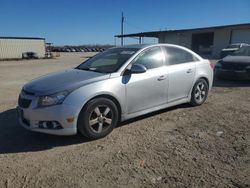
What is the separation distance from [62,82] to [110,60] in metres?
1.43

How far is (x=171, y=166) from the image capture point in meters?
3.47

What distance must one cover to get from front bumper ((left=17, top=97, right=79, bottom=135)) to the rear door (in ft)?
7.43

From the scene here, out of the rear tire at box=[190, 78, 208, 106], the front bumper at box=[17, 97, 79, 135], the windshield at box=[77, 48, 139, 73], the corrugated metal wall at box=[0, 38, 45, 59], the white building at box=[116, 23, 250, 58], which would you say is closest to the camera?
the front bumper at box=[17, 97, 79, 135]

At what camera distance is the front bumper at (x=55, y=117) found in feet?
13.0

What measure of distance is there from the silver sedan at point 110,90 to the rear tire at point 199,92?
3 cm

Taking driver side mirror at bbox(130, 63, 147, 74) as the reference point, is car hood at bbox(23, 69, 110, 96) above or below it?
below

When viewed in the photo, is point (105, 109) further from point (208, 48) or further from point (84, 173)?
point (208, 48)

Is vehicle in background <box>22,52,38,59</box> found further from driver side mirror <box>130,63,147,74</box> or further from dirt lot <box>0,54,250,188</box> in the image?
driver side mirror <box>130,63,147,74</box>

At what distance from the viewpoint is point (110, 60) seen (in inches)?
215

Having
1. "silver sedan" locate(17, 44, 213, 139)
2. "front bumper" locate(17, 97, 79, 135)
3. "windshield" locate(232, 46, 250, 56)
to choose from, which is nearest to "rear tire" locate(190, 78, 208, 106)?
"silver sedan" locate(17, 44, 213, 139)

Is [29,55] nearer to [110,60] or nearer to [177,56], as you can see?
[110,60]

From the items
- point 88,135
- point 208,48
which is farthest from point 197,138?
point 208,48

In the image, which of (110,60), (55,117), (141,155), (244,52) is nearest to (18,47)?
(244,52)

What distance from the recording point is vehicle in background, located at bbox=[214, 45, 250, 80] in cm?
955
